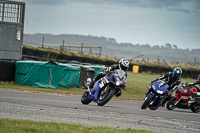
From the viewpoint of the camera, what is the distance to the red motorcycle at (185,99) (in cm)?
1455

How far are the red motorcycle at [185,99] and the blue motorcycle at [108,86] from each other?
11.4 ft

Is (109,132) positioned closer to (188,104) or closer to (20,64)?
(188,104)

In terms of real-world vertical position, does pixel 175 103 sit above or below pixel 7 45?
below

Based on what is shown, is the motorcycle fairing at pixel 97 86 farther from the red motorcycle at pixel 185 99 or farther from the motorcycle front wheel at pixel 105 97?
the red motorcycle at pixel 185 99

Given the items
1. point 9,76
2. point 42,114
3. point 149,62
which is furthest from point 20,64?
point 149,62

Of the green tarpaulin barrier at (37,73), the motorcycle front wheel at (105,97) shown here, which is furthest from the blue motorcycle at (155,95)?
the green tarpaulin barrier at (37,73)

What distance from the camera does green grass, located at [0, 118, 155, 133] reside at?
23.1 feet

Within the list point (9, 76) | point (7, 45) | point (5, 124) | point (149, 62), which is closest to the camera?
point (5, 124)

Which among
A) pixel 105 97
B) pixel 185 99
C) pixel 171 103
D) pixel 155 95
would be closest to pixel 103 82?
pixel 105 97

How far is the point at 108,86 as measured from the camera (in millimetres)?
11898

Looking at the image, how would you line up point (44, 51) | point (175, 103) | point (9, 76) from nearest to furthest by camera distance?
point (175, 103), point (9, 76), point (44, 51)

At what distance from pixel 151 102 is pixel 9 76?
35.1ft

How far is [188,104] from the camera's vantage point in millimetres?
14656

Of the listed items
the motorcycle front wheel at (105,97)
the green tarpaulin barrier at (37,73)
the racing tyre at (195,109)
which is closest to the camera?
the motorcycle front wheel at (105,97)
